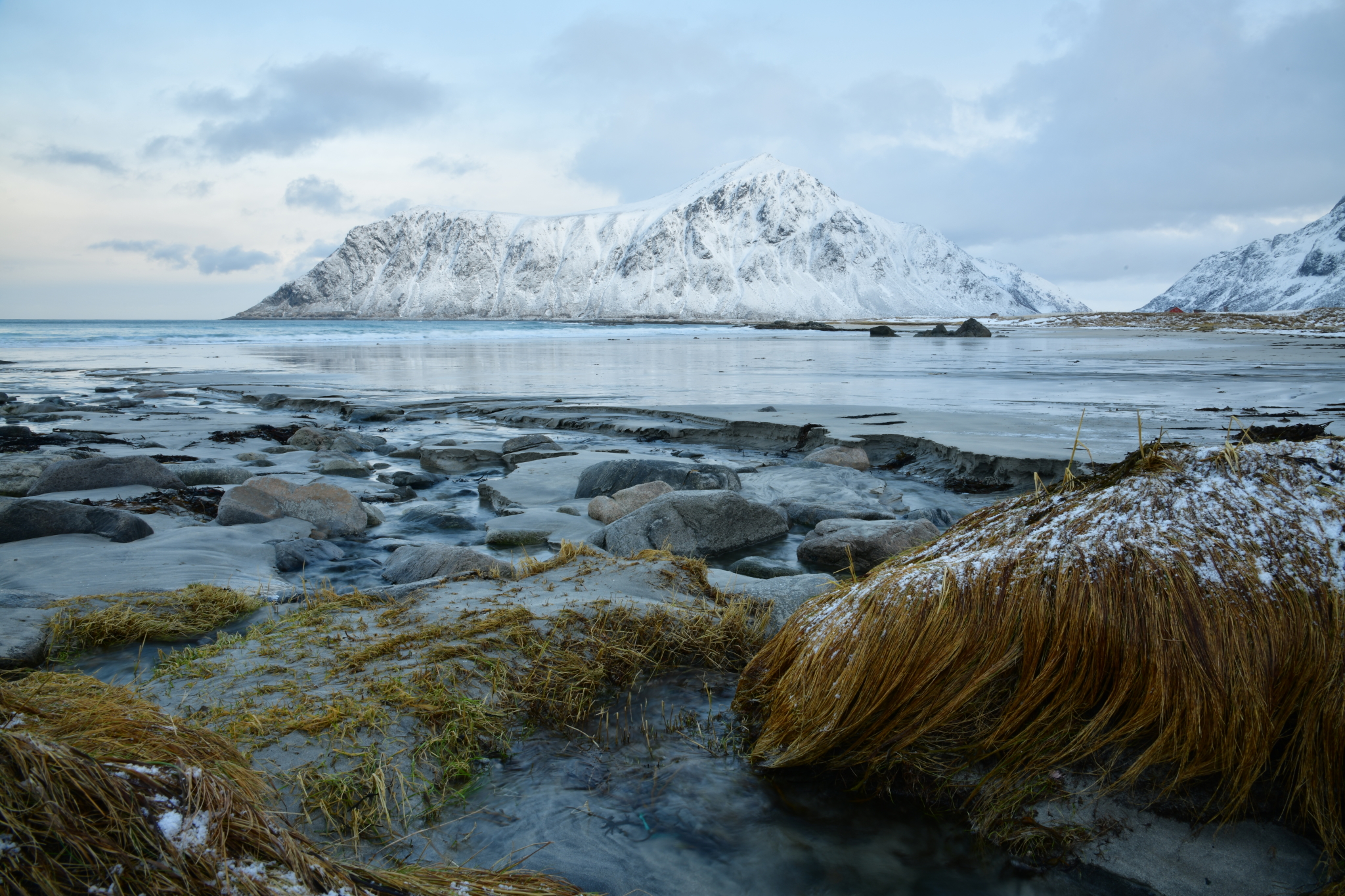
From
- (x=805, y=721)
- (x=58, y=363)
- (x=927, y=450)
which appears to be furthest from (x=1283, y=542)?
(x=58, y=363)

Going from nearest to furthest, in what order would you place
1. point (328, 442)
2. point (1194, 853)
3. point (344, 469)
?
point (1194, 853) → point (344, 469) → point (328, 442)

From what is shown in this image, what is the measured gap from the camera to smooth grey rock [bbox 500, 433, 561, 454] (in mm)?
9233

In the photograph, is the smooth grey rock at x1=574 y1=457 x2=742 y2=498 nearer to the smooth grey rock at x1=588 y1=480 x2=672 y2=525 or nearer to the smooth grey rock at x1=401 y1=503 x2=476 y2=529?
the smooth grey rock at x1=588 y1=480 x2=672 y2=525

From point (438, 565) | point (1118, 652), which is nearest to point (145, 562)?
point (438, 565)

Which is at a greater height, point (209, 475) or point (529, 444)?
point (529, 444)

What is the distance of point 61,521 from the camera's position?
5.17 m

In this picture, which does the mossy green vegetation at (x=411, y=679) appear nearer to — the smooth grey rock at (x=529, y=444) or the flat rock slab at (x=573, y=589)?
the flat rock slab at (x=573, y=589)

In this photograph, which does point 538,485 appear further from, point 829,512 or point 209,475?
point 209,475

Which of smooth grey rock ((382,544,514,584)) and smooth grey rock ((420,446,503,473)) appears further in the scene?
smooth grey rock ((420,446,503,473))

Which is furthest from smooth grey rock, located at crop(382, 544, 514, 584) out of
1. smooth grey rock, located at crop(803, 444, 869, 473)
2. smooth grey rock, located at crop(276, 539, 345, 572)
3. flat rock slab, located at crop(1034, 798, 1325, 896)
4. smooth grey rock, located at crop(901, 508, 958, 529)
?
smooth grey rock, located at crop(803, 444, 869, 473)

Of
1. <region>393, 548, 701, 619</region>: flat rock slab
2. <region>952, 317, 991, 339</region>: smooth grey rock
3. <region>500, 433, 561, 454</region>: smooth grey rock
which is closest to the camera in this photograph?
<region>393, 548, 701, 619</region>: flat rock slab

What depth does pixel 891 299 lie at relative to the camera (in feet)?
589

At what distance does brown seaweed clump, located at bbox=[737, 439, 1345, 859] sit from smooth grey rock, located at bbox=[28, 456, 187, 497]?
713cm

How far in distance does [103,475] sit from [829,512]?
6939mm
